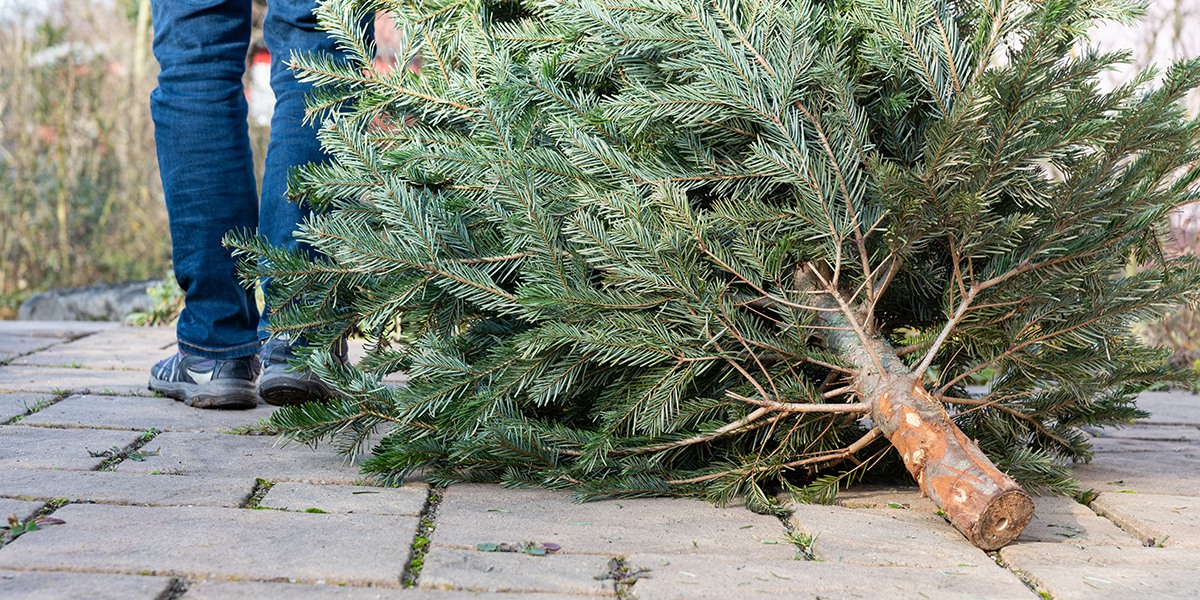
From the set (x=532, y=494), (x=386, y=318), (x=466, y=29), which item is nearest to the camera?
(x=532, y=494)

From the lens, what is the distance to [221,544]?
1559 millimetres

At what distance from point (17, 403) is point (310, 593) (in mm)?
1779

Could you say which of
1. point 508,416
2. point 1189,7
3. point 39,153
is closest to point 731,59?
point 508,416

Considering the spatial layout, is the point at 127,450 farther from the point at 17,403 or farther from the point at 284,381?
the point at 17,403

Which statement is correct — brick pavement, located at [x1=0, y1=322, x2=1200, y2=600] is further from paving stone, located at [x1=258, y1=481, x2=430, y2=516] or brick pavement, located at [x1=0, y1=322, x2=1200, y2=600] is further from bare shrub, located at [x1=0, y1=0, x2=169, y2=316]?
bare shrub, located at [x1=0, y1=0, x2=169, y2=316]

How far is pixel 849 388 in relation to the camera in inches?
76.4

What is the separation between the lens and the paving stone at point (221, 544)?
1447 millimetres

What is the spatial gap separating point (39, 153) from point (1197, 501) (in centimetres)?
704

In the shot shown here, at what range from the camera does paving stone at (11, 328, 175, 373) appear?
356cm

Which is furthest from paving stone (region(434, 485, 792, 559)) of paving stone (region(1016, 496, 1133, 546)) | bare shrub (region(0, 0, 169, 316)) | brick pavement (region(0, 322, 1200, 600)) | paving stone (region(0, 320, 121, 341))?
bare shrub (region(0, 0, 169, 316))

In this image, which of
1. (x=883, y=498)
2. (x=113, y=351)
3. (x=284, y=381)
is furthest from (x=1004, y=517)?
(x=113, y=351)

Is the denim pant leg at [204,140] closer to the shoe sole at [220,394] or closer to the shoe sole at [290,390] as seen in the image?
the shoe sole at [220,394]

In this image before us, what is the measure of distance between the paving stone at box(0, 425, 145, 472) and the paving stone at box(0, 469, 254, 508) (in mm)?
69

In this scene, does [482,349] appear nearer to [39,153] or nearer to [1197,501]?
[1197,501]
